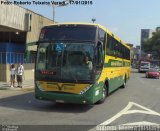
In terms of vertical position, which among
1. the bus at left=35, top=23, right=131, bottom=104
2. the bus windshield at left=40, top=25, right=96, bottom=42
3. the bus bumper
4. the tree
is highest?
the tree

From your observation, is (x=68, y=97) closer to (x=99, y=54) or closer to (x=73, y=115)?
(x=73, y=115)

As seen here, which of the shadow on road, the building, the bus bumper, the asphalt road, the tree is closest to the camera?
the asphalt road

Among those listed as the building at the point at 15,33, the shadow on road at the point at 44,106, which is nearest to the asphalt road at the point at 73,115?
the shadow on road at the point at 44,106

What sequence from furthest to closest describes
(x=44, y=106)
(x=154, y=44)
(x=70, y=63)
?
(x=154, y=44) < (x=44, y=106) < (x=70, y=63)

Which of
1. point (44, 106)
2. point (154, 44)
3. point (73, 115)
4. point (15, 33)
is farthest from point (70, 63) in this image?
point (154, 44)

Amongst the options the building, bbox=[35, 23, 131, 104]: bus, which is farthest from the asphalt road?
the building

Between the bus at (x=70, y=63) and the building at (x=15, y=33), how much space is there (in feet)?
40.5

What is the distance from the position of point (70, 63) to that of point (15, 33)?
1968cm

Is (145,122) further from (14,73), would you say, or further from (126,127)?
(14,73)

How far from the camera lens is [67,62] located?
1410 centimetres

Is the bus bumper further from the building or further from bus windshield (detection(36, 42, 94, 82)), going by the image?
the building

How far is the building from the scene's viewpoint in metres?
27.7

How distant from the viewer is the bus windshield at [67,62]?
14008 mm

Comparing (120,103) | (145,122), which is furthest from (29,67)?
(145,122)
